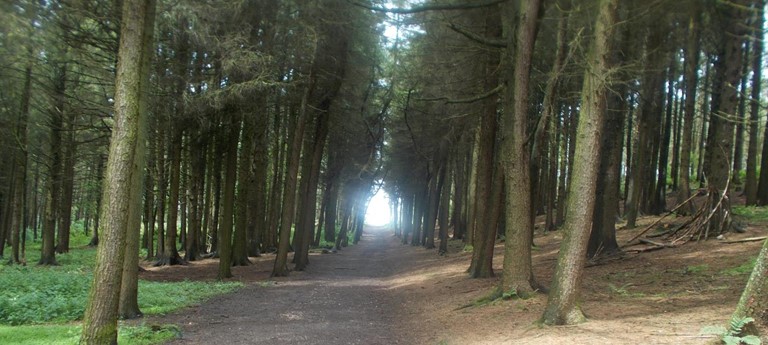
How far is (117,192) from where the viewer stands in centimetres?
624

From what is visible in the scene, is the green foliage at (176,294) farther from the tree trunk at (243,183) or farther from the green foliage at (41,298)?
the tree trunk at (243,183)

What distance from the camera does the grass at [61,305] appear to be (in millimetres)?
7223

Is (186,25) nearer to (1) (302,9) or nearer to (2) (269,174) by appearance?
(1) (302,9)

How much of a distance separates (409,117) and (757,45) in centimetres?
1282

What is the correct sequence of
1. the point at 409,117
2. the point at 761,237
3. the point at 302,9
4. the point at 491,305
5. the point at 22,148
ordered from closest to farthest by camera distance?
the point at 491,305 → the point at 761,237 → the point at 302,9 → the point at 22,148 → the point at 409,117

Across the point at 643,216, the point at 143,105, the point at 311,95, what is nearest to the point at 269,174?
the point at 311,95

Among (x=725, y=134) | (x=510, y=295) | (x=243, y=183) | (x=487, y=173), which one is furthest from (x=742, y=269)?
(x=243, y=183)

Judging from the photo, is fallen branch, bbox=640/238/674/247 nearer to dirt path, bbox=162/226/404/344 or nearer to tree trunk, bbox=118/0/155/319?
dirt path, bbox=162/226/404/344

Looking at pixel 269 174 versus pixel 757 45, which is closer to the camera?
pixel 757 45

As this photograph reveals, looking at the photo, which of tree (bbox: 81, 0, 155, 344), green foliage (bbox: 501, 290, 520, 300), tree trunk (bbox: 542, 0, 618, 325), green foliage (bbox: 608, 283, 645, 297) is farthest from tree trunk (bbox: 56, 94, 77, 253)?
green foliage (bbox: 608, 283, 645, 297)

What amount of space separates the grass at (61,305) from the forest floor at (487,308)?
56 cm

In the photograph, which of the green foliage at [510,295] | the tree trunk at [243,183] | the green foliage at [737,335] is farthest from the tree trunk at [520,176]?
the tree trunk at [243,183]

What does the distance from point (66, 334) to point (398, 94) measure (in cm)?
1712

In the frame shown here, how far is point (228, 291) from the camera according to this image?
13203 millimetres
